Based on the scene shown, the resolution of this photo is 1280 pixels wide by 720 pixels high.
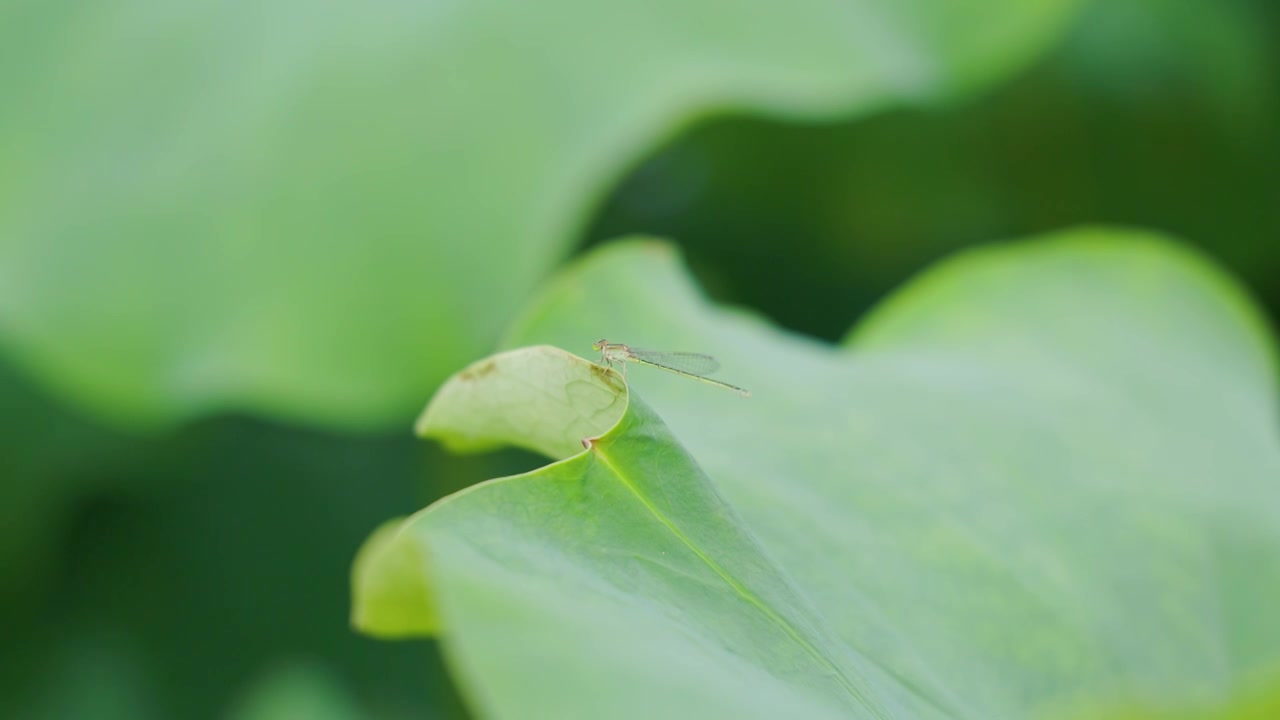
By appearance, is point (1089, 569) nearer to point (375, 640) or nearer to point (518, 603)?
point (518, 603)

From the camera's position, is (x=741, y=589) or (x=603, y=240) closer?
(x=741, y=589)

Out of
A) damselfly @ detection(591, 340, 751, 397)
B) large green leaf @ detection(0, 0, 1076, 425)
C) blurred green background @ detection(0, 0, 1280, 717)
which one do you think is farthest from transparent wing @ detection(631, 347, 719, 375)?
blurred green background @ detection(0, 0, 1280, 717)

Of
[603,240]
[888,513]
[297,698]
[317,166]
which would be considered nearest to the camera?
[888,513]

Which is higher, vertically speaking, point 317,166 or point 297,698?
point 317,166

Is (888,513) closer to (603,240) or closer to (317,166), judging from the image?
(317,166)

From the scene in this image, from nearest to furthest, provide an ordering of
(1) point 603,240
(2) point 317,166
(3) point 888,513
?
(3) point 888,513 < (2) point 317,166 < (1) point 603,240

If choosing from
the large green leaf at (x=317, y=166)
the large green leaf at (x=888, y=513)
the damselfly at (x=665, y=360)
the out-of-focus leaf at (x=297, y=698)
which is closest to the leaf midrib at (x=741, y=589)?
the large green leaf at (x=888, y=513)

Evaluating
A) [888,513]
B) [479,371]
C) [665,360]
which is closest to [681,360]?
[665,360]
